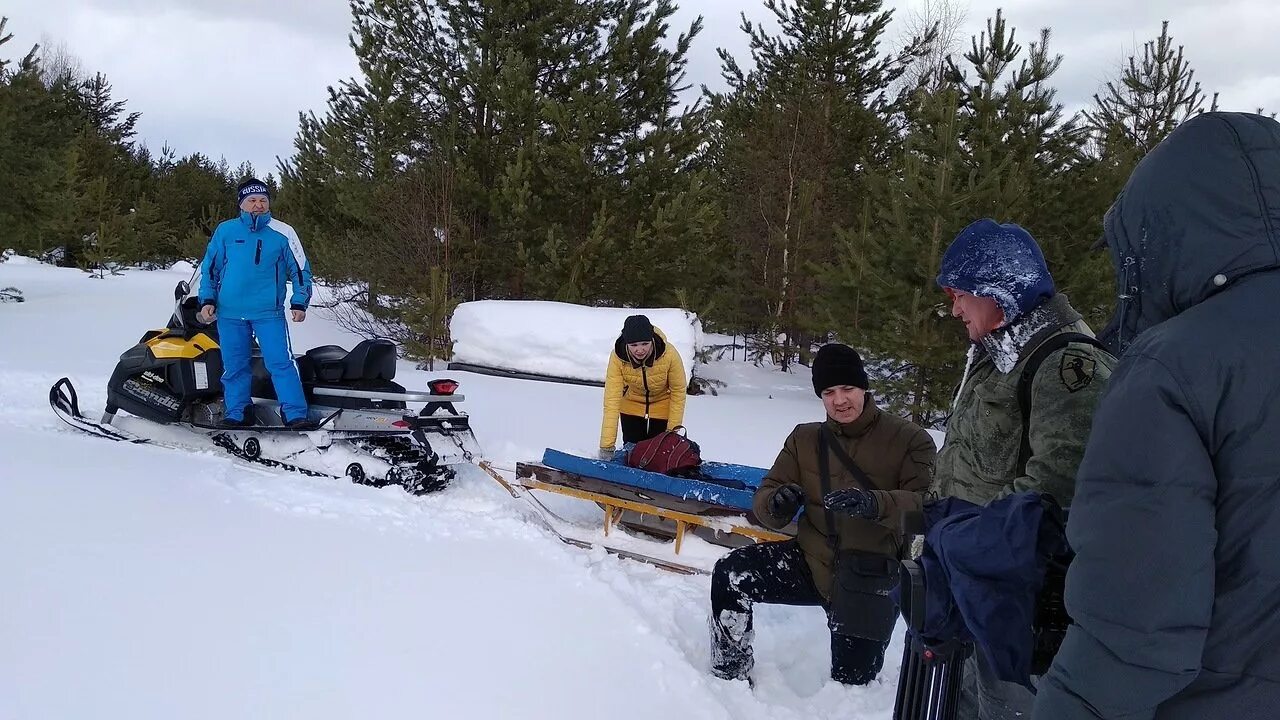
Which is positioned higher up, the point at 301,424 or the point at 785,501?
the point at 785,501

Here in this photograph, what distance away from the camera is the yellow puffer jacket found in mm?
5277

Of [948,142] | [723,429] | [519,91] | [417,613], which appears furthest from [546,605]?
[519,91]

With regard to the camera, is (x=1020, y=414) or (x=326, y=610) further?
(x=326, y=610)

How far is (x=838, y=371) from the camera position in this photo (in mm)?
3215

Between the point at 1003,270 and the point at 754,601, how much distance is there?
5.66 feet

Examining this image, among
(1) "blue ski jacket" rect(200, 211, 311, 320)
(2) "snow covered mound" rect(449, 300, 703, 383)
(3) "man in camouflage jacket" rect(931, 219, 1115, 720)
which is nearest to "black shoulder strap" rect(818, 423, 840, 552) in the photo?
(3) "man in camouflage jacket" rect(931, 219, 1115, 720)

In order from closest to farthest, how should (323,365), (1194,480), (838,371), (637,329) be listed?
(1194,480)
(838,371)
(637,329)
(323,365)

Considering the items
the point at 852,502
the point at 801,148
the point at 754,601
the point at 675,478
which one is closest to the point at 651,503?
the point at 675,478

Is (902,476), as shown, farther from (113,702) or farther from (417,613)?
(113,702)

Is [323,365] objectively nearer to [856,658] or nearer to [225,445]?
[225,445]

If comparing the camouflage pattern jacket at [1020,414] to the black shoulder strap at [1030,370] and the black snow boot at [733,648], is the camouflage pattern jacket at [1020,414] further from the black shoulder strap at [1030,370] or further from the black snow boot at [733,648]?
the black snow boot at [733,648]

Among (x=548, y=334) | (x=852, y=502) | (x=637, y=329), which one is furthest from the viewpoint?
(x=548, y=334)

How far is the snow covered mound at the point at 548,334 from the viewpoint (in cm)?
1041

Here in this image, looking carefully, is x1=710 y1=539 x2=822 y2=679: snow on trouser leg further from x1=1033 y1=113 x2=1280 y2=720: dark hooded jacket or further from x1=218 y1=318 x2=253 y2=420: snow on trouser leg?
x1=218 y1=318 x2=253 y2=420: snow on trouser leg
